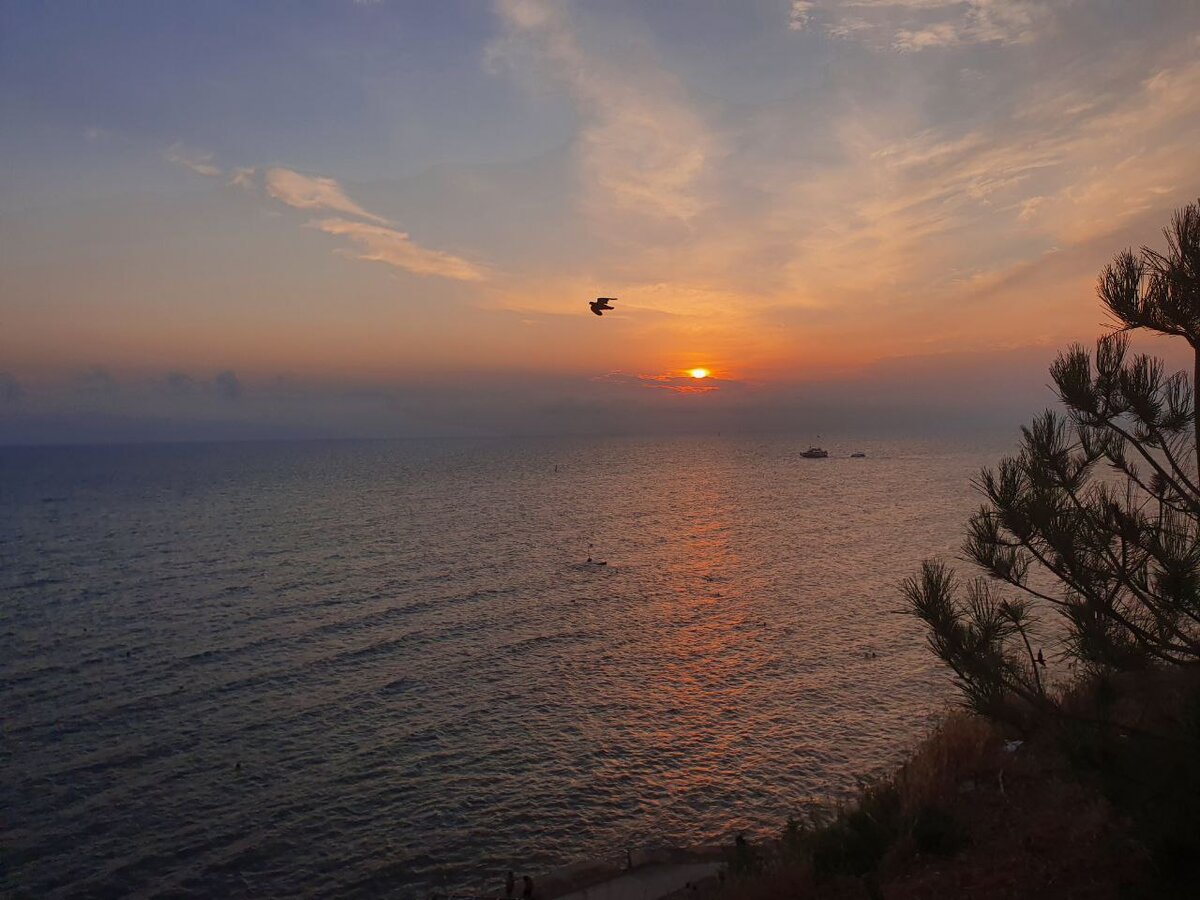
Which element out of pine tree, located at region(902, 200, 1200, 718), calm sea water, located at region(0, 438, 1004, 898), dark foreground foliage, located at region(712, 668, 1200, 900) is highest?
pine tree, located at region(902, 200, 1200, 718)

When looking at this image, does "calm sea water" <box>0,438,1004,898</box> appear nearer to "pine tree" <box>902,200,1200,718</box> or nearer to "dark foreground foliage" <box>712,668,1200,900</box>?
"dark foreground foliage" <box>712,668,1200,900</box>

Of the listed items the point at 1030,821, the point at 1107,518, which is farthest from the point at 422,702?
the point at 1107,518

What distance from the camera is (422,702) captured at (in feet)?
113

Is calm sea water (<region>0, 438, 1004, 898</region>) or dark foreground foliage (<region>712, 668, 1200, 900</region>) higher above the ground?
dark foreground foliage (<region>712, 668, 1200, 900</region>)

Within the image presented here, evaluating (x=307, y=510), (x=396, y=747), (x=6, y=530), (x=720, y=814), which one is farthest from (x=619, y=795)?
(x=6, y=530)

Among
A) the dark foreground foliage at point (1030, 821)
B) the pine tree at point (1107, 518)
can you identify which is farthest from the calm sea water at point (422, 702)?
the pine tree at point (1107, 518)

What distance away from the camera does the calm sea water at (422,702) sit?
23938mm

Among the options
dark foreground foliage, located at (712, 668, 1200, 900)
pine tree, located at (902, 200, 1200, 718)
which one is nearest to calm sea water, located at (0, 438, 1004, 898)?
dark foreground foliage, located at (712, 668, 1200, 900)

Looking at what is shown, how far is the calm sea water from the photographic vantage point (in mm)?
23938

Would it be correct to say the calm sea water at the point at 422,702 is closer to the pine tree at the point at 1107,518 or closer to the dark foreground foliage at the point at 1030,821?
the dark foreground foliage at the point at 1030,821

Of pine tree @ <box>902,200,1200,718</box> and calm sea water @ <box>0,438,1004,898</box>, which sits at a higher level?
pine tree @ <box>902,200,1200,718</box>

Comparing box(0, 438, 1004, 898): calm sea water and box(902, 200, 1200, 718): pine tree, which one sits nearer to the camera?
box(902, 200, 1200, 718): pine tree

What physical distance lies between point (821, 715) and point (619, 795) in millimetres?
11387

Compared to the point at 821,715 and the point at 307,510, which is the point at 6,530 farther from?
the point at 821,715
